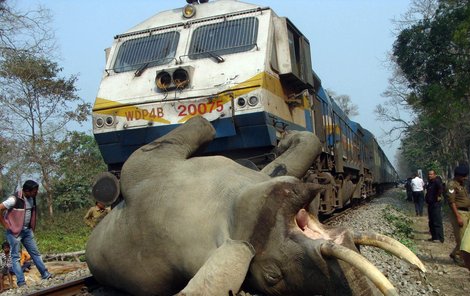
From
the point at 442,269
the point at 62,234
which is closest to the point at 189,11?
the point at 442,269

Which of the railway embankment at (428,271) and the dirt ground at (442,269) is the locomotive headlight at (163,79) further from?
the dirt ground at (442,269)

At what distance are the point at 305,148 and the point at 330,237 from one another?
6.18ft

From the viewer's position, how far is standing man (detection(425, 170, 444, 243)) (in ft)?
36.3

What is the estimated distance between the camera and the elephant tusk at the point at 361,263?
249cm

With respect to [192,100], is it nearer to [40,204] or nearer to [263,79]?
[263,79]

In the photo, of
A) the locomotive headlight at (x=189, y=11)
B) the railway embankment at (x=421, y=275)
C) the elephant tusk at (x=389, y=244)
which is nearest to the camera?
the elephant tusk at (x=389, y=244)

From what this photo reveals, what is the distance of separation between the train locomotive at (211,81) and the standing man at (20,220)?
1.33 metres

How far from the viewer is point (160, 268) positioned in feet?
12.8

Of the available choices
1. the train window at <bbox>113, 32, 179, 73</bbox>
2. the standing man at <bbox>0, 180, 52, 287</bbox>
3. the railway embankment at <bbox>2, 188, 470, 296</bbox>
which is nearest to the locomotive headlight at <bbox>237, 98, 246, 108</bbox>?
the train window at <bbox>113, 32, 179, 73</bbox>

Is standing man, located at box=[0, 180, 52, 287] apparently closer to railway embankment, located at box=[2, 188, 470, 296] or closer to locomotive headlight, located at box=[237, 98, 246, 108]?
railway embankment, located at box=[2, 188, 470, 296]

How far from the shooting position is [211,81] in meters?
7.30

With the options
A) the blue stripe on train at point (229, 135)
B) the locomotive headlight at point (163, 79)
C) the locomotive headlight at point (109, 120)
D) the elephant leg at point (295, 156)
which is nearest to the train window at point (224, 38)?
the locomotive headlight at point (163, 79)

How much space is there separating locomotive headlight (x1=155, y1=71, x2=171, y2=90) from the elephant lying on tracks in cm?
280

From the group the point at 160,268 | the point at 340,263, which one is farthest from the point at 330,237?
the point at 160,268
